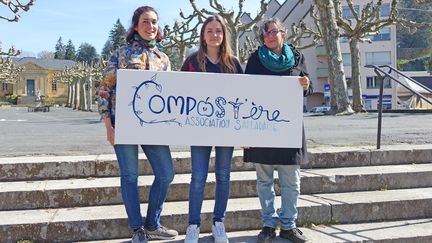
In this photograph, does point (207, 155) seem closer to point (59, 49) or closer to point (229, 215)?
point (229, 215)

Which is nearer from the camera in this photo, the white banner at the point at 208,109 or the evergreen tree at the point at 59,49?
the white banner at the point at 208,109

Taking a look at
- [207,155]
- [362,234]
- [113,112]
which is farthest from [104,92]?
[362,234]

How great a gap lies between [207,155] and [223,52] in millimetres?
938

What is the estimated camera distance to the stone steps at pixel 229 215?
3906 mm

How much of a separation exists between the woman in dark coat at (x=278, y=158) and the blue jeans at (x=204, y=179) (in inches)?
11.5


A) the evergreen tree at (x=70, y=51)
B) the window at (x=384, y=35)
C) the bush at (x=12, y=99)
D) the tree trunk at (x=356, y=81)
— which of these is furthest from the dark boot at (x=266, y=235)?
the evergreen tree at (x=70, y=51)

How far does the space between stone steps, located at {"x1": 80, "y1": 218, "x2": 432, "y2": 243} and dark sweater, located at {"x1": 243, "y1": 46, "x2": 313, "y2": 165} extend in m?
0.75

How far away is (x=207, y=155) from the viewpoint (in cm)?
376

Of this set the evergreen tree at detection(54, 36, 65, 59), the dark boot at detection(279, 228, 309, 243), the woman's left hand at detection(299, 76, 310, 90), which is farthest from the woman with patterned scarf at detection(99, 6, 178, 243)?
the evergreen tree at detection(54, 36, 65, 59)

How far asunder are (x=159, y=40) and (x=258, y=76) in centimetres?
95

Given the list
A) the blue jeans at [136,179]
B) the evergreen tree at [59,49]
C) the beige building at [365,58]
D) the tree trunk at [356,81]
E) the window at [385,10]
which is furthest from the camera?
the evergreen tree at [59,49]

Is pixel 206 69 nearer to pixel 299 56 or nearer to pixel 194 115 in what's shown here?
pixel 194 115

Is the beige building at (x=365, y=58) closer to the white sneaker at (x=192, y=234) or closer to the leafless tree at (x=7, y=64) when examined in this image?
the leafless tree at (x=7, y=64)

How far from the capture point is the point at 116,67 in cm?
361
